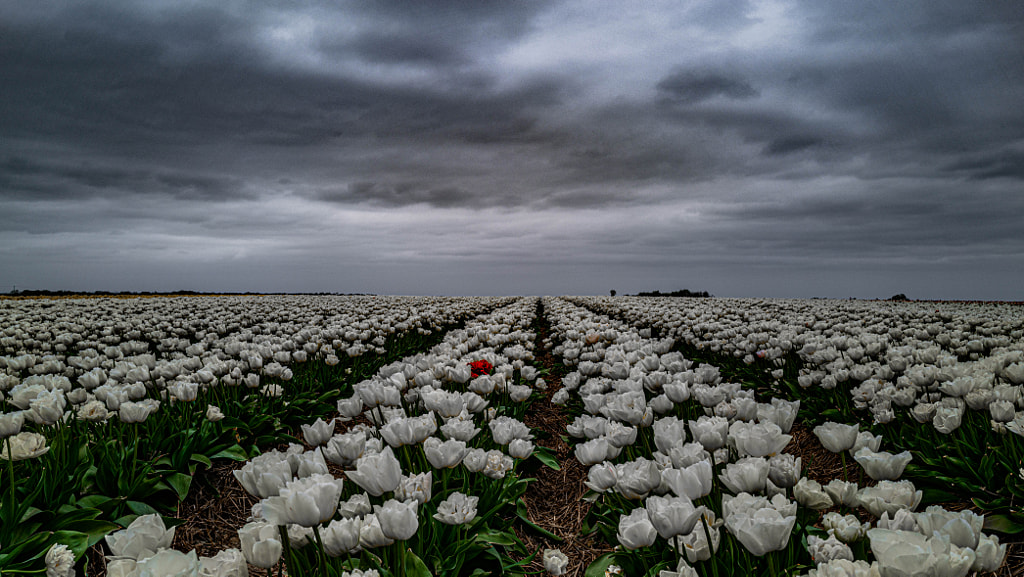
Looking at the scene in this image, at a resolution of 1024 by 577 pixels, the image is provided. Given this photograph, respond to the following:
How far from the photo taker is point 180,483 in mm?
4293

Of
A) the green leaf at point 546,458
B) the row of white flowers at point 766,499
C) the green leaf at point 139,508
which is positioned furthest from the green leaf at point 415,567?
the green leaf at point 546,458

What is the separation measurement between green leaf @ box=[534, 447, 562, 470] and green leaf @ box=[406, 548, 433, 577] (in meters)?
3.03

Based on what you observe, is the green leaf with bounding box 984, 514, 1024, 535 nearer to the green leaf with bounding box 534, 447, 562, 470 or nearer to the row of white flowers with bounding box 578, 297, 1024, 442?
the row of white flowers with bounding box 578, 297, 1024, 442

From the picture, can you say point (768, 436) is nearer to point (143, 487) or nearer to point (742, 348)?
point (143, 487)

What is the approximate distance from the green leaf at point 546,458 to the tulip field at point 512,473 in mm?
16

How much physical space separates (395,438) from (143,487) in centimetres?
261

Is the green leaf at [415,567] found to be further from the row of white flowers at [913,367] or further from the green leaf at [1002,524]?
the green leaf at [1002,524]

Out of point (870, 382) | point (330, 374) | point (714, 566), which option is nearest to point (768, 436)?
point (714, 566)

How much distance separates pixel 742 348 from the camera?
31.4ft

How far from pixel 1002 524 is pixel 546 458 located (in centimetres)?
367

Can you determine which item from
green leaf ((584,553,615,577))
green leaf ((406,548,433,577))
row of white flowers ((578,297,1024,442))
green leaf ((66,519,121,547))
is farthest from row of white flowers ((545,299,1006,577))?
green leaf ((66,519,121,547))

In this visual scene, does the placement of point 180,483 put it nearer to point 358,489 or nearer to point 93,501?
point 93,501

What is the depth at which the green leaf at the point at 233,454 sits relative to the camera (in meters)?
4.86

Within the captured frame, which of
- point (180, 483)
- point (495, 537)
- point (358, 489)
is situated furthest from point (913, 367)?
point (180, 483)
